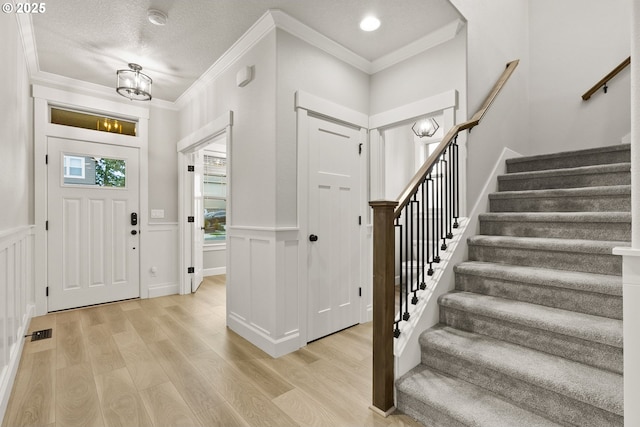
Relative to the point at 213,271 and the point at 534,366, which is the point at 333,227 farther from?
the point at 213,271

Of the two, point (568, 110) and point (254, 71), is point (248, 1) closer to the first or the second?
point (254, 71)

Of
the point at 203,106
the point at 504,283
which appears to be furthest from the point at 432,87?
the point at 203,106

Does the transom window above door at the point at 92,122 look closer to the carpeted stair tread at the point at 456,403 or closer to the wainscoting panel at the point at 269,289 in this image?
the wainscoting panel at the point at 269,289

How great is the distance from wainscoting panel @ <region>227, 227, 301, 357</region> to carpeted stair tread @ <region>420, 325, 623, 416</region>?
112 cm

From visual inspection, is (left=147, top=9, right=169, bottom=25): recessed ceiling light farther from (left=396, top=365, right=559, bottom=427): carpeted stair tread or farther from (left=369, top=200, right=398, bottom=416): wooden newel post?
(left=396, top=365, right=559, bottom=427): carpeted stair tread

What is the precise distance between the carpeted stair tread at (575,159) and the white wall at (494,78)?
26 cm

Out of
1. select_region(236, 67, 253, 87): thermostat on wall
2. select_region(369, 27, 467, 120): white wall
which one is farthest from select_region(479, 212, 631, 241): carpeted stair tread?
select_region(236, 67, 253, 87): thermostat on wall

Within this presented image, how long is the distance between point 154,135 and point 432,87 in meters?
3.72

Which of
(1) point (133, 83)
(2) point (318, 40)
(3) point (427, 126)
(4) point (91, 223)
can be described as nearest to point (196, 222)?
(4) point (91, 223)

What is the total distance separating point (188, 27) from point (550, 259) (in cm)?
337

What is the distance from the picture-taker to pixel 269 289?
2.57m

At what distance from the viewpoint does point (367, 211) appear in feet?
10.9

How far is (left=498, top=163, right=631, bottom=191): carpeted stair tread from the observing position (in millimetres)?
2326

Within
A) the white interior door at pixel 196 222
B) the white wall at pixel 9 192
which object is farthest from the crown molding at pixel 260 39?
the white interior door at pixel 196 222
